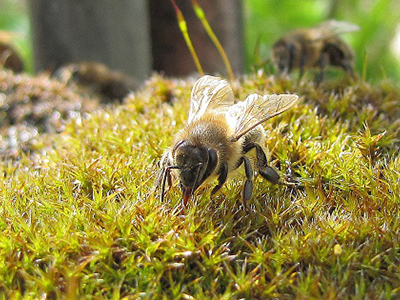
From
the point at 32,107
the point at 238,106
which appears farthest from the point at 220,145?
the point at 32,107

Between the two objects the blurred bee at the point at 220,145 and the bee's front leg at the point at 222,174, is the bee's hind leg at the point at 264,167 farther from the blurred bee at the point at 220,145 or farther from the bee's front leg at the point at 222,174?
the bee's front leg at the point at 222,174

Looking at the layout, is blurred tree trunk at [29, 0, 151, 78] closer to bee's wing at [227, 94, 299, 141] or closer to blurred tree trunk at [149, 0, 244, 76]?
blurred tree trunk at [149, 0, 244, 76]

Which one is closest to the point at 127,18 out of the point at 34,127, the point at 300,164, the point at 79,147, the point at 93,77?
the point at 93,77

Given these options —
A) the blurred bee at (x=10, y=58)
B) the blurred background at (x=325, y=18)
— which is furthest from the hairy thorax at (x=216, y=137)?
the blurred background at (x=325, y=18)

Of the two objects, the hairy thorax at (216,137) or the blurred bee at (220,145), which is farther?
the hairy thorax at (216,137)

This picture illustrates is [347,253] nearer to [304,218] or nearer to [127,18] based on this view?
[304,218]

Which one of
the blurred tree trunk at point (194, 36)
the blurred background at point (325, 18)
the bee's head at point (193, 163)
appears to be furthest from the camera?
the blurred background at point (325, 18)
